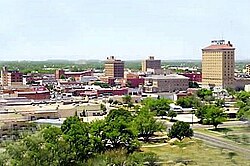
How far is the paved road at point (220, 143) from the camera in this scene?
23336 millimetres

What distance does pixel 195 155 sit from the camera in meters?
22.5

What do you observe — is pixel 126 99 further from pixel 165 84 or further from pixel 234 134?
pixel 234 134

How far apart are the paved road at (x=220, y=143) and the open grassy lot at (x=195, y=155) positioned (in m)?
0.57

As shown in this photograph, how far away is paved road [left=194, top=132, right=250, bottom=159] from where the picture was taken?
23.3 m

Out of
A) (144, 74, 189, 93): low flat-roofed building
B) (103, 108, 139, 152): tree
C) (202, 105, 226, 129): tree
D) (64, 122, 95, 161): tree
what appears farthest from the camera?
(144, 74, 189, 93): low flat-roofed building

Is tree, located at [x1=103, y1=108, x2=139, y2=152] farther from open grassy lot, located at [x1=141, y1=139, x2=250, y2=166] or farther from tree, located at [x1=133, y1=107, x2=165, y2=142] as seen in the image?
tree, located at [x1=133, y1=107, x2=165, y2=142]

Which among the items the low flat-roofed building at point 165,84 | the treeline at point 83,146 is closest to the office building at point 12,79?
the low flat-roofed building at point 165,84

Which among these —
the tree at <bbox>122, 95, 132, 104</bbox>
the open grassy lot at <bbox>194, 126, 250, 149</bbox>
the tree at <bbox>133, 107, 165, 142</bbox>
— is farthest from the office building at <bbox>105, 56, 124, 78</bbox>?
the tree at <bbox>133, 107, 165, 142</bbox>

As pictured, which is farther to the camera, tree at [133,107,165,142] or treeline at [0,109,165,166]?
tree at [133,107,165,142]

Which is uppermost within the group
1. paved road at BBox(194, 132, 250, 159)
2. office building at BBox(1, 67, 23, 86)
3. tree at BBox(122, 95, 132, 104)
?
office building at BBox(1, 67, 23, 86)

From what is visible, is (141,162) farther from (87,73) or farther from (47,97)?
(87,73)

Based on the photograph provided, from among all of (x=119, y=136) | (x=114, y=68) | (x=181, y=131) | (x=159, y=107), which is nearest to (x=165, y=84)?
(x=114, y=68)

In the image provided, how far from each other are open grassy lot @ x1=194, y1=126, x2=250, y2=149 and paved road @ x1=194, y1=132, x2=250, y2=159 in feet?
2.30

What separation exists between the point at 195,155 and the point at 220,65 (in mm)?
45568
